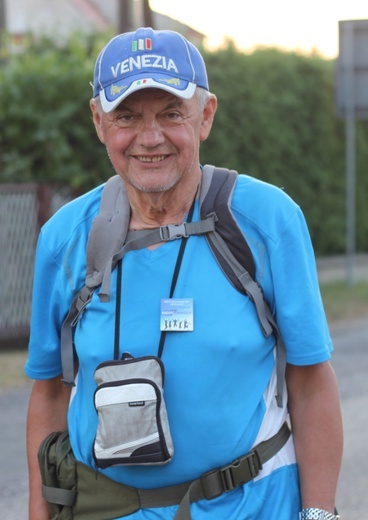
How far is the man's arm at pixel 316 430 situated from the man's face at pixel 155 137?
52 centimetres

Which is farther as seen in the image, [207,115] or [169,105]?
[207,115]

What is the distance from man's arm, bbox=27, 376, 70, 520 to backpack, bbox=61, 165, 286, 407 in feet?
0.41

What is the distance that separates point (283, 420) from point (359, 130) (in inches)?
778

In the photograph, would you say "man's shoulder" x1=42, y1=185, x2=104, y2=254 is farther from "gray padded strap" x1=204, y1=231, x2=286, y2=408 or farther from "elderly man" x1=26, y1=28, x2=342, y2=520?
"gray padded strap" x1=204, y1=231, x2=286, y2=408

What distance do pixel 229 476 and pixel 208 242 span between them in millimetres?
517

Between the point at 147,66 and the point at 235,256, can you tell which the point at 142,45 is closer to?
the point at 147,66

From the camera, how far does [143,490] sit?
2.47m

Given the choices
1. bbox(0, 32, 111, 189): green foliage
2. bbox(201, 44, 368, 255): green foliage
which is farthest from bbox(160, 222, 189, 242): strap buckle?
bbox(201, 44, 368, 255): green foliage

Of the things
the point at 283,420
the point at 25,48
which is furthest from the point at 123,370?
the point at 25,48

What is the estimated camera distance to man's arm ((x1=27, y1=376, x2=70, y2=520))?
2721mm

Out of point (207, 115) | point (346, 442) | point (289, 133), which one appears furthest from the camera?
point (289, 133)

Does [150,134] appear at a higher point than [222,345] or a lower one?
higher

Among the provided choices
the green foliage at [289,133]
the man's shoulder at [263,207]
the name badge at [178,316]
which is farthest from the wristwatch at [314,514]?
the green foliage at [289,133]

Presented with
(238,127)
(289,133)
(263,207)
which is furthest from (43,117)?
(263,207)
